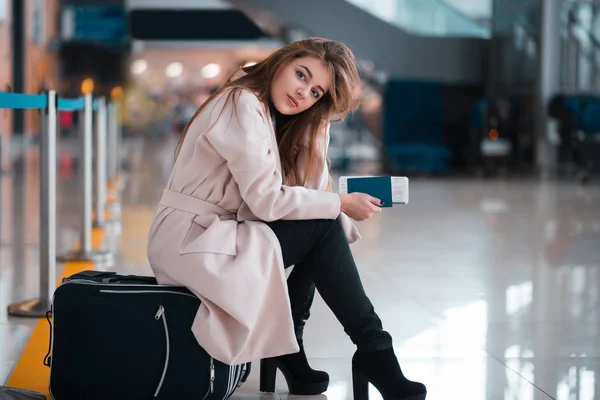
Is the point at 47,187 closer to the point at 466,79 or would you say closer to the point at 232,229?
the point at 232,229

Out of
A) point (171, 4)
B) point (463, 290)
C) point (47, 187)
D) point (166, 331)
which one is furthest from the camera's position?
point (171, 4)

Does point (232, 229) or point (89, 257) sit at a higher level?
point (232, 229)

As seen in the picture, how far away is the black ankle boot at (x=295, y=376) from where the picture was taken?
8.36 feet

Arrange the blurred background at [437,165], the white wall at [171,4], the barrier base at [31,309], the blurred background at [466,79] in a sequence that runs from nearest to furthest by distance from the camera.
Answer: the blurred background at [437,165], the barrier base at [31,309], the blurred background at [466,79], the white wall at [171,4]

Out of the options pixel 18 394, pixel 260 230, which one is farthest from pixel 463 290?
Answer: pixel 18 394

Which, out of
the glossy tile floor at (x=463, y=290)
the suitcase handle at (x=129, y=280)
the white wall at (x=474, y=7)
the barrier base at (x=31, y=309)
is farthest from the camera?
the white wall at (x=474, y=7)

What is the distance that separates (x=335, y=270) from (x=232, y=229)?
287 millimetres

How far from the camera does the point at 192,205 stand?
2.34m

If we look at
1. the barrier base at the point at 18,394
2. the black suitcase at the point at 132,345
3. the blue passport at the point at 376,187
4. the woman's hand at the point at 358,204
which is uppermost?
the blue passport at the point at 376,187

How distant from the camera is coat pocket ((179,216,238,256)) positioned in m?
2.22

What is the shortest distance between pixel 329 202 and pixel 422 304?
1659mm

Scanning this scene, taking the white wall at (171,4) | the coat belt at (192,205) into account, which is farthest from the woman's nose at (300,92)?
the white wall at (171,4)

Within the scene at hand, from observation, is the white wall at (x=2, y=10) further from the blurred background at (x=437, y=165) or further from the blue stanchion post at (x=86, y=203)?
the blue stanchion post at (x=86, y=203)

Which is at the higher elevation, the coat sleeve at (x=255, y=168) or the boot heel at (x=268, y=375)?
the coat sleeve at (x=255, y=168)
